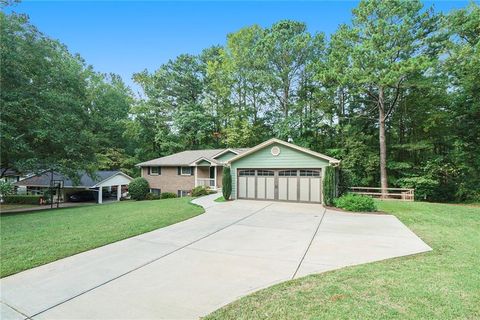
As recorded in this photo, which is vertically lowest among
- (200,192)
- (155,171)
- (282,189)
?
(200,192)

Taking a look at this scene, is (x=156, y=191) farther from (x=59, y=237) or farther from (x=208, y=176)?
(x=59, y=237)

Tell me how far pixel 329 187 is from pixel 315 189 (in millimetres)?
1383

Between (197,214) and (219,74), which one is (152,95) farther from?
(197,214)

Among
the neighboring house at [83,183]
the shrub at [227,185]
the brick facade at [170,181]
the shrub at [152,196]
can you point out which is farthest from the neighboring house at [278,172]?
the neighboring house at [83,183]

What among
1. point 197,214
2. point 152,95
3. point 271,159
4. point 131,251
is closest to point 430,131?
point 271,159

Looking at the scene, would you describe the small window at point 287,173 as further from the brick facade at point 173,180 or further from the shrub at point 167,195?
the shrub at point 167,195

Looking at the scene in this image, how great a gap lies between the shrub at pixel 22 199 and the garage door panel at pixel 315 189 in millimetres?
25291

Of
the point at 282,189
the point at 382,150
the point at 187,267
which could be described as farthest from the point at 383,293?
the point at 382,150

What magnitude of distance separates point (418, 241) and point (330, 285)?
4.46 metres

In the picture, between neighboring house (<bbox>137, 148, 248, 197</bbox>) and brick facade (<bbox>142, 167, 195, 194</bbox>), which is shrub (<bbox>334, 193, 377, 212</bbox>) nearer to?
neighboring house (<bbox>137, 148, 248, 197</bbox>)

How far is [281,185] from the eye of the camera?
635 inches

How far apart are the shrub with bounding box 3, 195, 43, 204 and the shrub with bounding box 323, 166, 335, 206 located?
1029 inches

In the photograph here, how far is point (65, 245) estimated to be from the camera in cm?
693

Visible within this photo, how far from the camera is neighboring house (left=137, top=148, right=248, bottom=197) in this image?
23.7m
